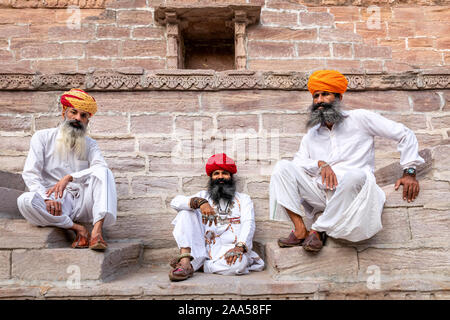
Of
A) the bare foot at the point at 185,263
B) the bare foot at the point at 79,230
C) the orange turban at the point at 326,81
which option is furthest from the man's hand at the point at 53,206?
the orange turban at the point at 326,81

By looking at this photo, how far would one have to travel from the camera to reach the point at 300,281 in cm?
305

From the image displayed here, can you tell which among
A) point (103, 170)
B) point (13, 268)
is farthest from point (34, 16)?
Result: point (13, 268)

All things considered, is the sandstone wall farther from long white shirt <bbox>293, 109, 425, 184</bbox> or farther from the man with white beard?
long white shirt <bbox>293, 109, 425, 184</bbox>

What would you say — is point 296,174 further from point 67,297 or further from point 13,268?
point 13,268

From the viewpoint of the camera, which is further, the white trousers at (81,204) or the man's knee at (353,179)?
the white trousers at (81,204)

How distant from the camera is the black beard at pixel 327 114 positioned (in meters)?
3.49

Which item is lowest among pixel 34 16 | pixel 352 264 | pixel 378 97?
pixel 352 264

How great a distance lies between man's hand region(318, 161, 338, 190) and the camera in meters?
3.17

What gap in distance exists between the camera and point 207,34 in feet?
23.3

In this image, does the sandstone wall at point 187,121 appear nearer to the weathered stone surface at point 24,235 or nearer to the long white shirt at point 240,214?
the long white shirt at point 240,214

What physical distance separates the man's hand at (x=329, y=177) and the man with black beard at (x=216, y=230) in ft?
2.84

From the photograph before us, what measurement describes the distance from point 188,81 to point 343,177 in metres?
2.48

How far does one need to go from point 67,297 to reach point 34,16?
542 centimetres

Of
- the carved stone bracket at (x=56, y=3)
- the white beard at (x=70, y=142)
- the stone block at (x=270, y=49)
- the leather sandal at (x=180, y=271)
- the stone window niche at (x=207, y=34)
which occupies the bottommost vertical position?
the leather sandal at (x=180, y=271)
